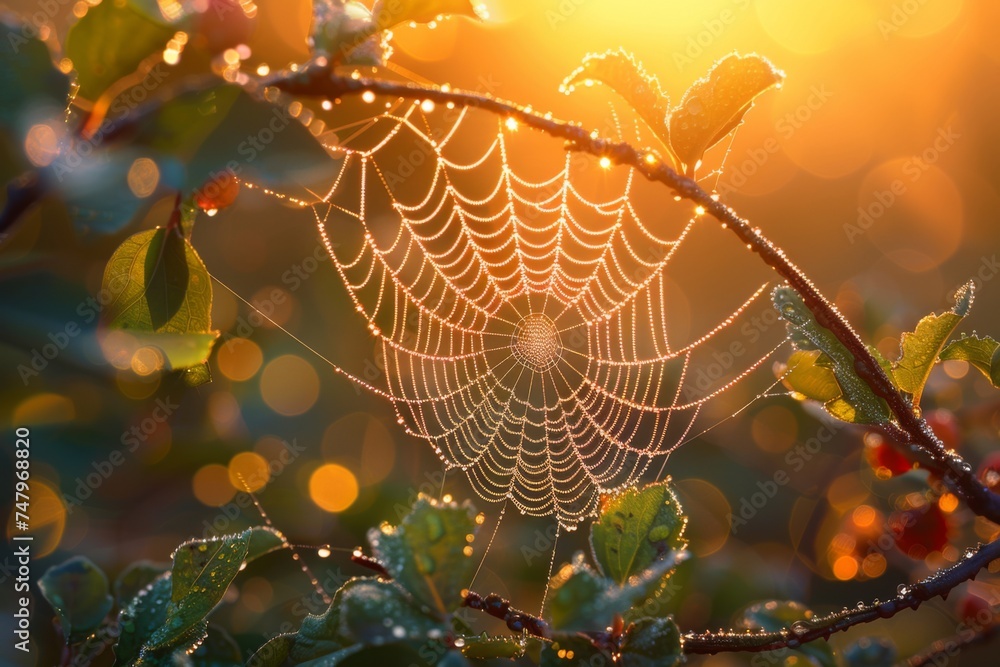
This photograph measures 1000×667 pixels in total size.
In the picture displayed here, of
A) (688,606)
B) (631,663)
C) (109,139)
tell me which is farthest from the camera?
(688,606)

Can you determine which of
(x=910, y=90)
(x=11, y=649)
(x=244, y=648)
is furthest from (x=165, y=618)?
(x=910, y=90)

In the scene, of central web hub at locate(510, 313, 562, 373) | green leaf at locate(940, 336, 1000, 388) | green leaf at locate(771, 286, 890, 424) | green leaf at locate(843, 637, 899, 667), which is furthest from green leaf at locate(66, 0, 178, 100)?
central web hub at locate(510, 313, 562, 373)

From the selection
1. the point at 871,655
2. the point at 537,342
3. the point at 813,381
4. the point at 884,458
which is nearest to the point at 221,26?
the point at 813,381

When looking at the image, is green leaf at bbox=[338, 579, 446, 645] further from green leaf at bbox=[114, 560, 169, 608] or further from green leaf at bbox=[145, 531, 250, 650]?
green leaf at bbox=[114, 560, 169, 608]

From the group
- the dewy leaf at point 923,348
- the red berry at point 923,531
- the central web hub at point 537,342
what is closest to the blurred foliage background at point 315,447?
the red berry at point 923,531

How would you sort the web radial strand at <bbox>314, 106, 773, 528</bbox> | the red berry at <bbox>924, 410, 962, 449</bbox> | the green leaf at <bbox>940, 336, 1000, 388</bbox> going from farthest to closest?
the web radial strand at <bbox>314, 106, 773, 528</bbox> < the red berry at <bbox>924, 410, 962, 449</bbox> < the green leaf at <bbox>940, 336, 1000, 388</bbox>

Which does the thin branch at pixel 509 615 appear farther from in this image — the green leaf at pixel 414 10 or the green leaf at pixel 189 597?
the green leaf at pixel 414 10

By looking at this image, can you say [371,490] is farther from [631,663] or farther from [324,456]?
[631,663]

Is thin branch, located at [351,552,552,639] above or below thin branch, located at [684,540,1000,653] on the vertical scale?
below
